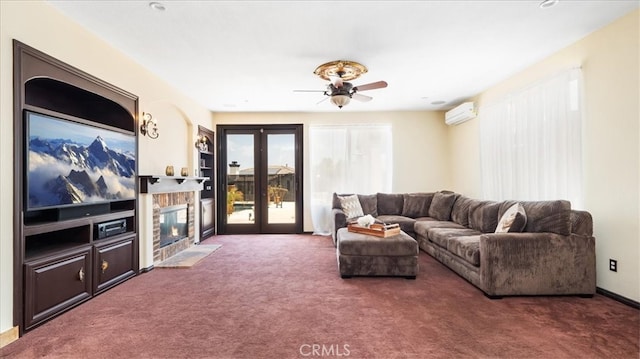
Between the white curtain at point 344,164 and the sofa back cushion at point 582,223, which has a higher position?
the white curtain at point 344,164

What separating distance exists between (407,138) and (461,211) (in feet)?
6.95

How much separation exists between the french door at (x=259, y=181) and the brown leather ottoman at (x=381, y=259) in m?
2.96

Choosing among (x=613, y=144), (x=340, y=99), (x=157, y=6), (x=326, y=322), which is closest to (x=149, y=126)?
(x=157, y=6)

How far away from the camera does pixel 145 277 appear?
353 centimetres

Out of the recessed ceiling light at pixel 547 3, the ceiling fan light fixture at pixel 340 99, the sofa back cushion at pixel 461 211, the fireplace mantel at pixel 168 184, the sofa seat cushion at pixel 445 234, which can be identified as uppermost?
the recessed ceiling light at pixel 547 3

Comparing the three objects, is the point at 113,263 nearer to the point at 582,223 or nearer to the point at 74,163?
the point at 74,163

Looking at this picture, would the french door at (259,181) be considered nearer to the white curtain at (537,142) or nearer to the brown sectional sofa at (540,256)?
the white curtain at (537,142)

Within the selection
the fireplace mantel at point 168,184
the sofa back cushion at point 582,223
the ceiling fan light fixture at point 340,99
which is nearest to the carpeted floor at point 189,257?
the fireplace mantel at point 168,184

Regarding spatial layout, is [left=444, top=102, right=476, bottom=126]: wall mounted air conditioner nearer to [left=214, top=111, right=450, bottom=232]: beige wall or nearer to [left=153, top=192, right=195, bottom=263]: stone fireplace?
[left=214, top=111, right=450, bottom=232]: beige wall

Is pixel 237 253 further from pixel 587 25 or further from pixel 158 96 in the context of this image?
pixel 587 25

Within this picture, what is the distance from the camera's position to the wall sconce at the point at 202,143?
5.37 meters

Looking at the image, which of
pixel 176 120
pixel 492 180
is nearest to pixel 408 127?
pixel 492 180

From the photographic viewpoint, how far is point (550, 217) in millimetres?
2971

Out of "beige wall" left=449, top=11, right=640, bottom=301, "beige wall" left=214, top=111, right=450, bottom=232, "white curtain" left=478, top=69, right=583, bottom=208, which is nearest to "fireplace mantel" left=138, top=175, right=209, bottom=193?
"beige wall" left=214, top=111, right=450, bottom=232
